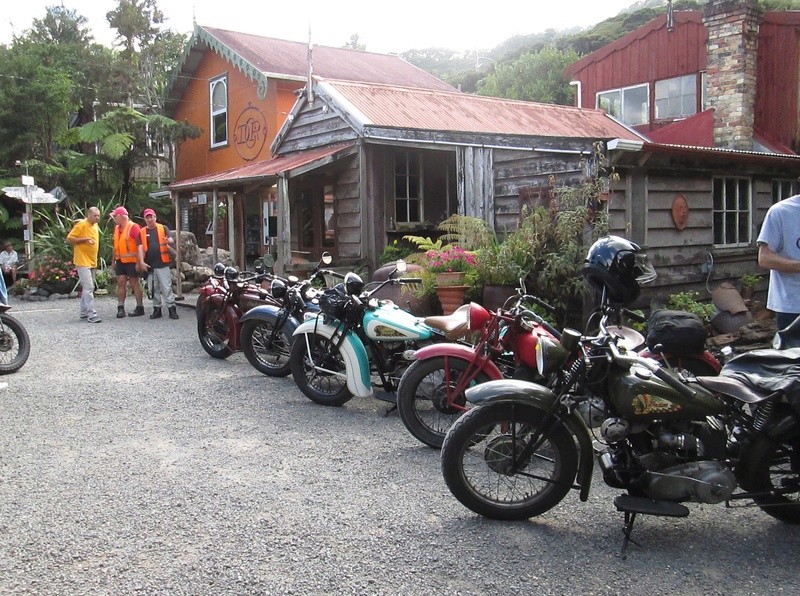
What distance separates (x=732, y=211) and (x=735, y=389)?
7.64 metres

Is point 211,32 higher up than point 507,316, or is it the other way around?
point 211,32

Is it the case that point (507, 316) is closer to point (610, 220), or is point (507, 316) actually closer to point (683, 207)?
point (610, 220)

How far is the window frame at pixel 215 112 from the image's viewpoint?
20.8 meters

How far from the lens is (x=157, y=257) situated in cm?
1165

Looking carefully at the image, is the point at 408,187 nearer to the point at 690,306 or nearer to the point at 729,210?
the point at 729,210

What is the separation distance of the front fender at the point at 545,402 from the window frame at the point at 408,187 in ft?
31.6

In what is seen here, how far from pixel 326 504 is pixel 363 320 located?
2.30 m

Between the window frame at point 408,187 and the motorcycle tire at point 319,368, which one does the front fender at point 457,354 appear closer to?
the motorcycle tire at point 319,368

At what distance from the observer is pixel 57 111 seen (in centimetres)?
2217

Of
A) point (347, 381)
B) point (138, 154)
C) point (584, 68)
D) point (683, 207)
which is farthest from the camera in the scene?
point (138, 154)

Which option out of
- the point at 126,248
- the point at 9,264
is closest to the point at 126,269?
the point at 126,248

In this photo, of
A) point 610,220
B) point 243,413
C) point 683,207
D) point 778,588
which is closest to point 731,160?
point 683,207

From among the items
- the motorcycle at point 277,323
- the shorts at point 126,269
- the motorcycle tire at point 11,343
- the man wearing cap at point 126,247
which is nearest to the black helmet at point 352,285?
the motorcycle at point 277,323

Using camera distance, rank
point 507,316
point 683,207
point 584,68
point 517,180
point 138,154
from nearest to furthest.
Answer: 1. point 507,316
2. point 683,207
3. point 517,180
4. point 584,68
5. point 138,154
